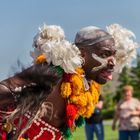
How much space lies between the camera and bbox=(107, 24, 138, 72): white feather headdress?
555 cm

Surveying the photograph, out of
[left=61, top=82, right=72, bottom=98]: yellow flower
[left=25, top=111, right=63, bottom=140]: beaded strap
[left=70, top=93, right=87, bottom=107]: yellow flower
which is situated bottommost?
[left=25, top=111, right=63, bottom=140]: beaded strap

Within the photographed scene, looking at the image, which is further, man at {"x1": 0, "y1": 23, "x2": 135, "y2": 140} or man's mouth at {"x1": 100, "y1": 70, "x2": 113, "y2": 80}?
man's mouth at {"x1": 100, "y1": 70, "x2": 113, "y2": 80}

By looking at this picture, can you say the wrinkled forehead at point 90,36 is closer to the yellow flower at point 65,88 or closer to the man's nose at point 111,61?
the man's nose at point 111,61

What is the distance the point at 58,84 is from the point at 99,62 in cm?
41

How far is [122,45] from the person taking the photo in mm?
5562

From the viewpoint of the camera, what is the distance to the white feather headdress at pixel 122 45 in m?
5.55

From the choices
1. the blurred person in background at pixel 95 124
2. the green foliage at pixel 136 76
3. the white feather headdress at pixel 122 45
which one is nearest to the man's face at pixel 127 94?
the blurred person in background at pixel 95 124

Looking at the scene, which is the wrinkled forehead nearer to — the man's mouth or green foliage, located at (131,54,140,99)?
the man's mouth

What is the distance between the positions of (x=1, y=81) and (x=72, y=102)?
895mm

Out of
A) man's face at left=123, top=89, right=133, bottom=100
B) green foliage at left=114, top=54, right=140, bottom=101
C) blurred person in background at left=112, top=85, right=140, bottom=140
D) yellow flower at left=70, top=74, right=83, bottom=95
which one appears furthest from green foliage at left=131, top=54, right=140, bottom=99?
yellow flower at left=70, top=74, right=83, bottom=95

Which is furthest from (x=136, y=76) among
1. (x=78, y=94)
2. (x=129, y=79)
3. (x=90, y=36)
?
(x=78, y=94)

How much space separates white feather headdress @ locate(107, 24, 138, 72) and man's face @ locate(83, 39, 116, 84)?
424mm

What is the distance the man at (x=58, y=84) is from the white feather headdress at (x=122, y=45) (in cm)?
35

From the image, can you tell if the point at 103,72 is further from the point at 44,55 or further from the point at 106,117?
the point at 106,117
